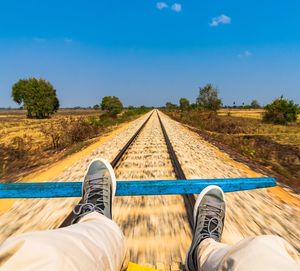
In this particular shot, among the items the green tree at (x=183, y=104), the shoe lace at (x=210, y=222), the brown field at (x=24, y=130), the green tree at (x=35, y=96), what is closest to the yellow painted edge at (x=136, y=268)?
the shoe lace at (x=210, y=222)

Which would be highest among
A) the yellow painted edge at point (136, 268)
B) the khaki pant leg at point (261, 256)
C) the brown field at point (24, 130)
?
the khaki pant leg at point (261, 256)

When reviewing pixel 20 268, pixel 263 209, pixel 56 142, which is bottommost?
pixel 56 142

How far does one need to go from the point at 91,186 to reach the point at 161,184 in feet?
2.73

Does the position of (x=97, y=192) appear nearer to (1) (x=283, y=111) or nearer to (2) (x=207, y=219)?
(2) (x=207, y=219)

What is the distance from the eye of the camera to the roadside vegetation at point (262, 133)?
7590 mm

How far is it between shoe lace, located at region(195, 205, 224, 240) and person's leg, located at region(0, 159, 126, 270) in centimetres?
65

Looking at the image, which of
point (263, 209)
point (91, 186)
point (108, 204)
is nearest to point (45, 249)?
point (108, 204)

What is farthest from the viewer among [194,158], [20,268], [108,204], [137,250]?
[194,158]

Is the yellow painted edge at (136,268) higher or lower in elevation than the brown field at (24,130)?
higher

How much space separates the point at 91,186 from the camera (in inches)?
90.7

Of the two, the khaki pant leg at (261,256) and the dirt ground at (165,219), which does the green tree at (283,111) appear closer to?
the dirt ground at (165,219)

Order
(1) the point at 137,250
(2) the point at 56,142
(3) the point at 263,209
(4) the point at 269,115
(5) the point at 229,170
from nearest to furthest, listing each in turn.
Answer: (1) the point at 137,250
(3) the point at 263,209
(5) the point at 229,170
(2) the point at 56,142
(4) the point at 269,115

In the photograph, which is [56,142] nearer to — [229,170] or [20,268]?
[229,170]

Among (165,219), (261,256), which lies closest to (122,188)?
(165,219)
